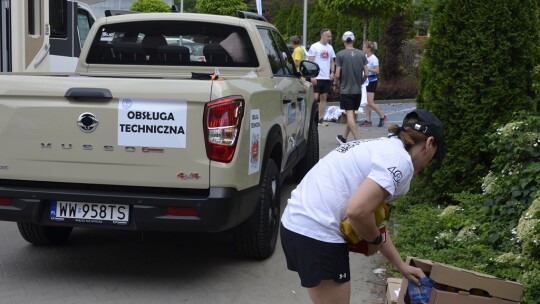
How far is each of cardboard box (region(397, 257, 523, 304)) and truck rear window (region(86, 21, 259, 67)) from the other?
3874mm

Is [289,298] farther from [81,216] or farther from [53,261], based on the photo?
[53,261]

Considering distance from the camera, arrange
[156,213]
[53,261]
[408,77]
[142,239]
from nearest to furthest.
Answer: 1. [156,213]
2. [53,261]
3. [142,239]
4. [408,77]

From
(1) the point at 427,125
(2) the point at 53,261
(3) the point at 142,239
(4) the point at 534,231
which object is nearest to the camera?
(1) the point at 427,125

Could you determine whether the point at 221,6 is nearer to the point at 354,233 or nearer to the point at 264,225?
the point at 264,225

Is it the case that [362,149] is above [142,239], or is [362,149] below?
above

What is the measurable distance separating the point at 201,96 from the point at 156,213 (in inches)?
34.0

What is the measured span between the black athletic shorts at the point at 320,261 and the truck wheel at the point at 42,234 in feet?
12.2

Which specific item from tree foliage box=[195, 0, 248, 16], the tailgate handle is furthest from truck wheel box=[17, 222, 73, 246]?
tree foliage box=[195, 0, 248, 16]

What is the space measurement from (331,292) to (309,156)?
20.4 ft

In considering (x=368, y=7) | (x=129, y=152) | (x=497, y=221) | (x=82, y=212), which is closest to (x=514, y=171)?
(x=497, y=221)

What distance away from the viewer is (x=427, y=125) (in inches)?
138

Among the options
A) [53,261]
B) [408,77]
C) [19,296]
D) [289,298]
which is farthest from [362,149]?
A: [408,77]

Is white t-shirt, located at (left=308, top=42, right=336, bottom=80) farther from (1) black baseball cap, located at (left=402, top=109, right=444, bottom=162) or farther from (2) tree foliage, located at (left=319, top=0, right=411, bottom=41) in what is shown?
(1) black baseball cap, located at (left=402, top=109, right=444, bottom=162)

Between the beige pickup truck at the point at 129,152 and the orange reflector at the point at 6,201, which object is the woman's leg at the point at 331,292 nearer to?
the beige pickup truck at the point at 129,152
